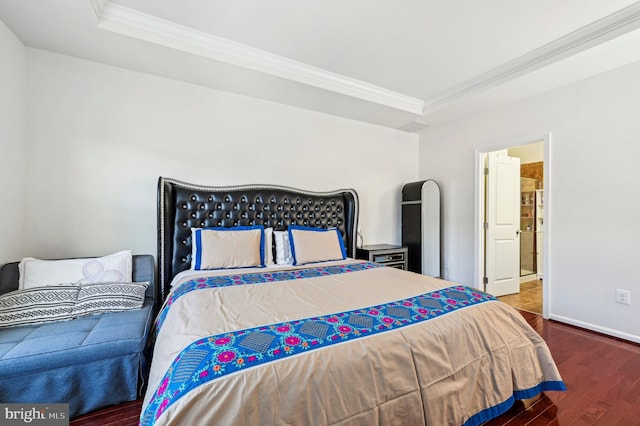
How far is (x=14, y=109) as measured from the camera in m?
2.27

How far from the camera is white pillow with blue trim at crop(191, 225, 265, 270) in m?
2.62

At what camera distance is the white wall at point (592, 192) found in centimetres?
268

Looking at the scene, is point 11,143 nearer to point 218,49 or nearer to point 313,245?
point 218,49

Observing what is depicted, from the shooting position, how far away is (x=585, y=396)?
1889mm

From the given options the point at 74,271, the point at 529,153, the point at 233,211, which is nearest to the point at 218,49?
the point at 233,211

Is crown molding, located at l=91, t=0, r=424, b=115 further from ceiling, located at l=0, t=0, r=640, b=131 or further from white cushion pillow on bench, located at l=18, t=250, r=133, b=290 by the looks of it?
white cushion pillow on bench, located at l=18, t=250, r=133, b=290

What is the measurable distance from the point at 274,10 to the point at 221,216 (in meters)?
1.96

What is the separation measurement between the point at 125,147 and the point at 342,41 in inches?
89.7

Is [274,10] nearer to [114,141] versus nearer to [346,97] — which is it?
[346,97]

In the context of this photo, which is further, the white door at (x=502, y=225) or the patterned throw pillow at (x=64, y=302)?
the white door at (x=502, y=225)

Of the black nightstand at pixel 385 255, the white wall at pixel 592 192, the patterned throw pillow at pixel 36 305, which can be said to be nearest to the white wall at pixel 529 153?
the white wall at pixel 592 192

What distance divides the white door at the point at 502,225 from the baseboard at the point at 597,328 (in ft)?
3.03

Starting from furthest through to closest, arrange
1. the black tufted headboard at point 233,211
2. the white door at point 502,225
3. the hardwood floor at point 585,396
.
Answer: the white door at point 502,225, the black tufted headboard at point 233,211, the hardwood floor at point 585,396

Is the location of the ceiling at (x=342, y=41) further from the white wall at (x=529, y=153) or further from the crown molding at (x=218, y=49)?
the white wall at (x=529, y=153)
